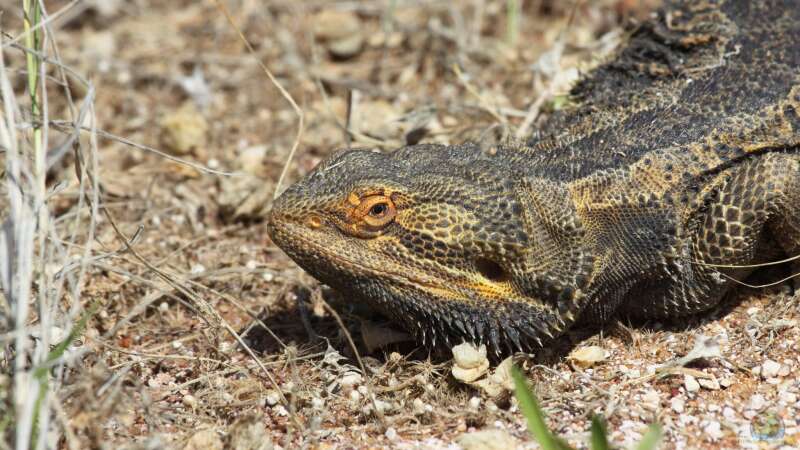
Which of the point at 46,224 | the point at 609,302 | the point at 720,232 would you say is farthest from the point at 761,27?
the point at 46,224

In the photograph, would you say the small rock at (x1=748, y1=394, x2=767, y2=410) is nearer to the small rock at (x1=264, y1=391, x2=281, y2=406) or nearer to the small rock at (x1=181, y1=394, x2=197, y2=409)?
the small rock at (x1=264, y1=391, x2=281, y2=406)

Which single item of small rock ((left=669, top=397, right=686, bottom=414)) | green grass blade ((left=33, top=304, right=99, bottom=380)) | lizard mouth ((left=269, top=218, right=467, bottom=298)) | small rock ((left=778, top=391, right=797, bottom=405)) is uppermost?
lizard mouth ((left=269, top=218, right=467, bottom=298))

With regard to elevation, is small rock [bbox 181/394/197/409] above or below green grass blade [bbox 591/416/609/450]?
below

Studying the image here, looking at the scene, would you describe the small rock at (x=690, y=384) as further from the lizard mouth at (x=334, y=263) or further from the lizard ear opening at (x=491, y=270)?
the lizard mouth at (x=334, y=263)

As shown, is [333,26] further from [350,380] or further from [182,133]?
[350,380]

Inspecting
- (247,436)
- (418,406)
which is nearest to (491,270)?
(418,406)

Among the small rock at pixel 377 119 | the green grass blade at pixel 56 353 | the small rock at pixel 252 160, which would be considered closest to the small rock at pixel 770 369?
the small rock at pixel 377 119

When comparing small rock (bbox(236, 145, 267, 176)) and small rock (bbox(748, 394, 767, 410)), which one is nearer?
small rock (bbox(748, 394, 767, 410))

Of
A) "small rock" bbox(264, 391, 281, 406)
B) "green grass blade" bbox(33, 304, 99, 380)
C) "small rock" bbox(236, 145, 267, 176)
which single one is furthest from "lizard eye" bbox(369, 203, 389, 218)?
"small rock" bbox(236, 145, 267, 176)
